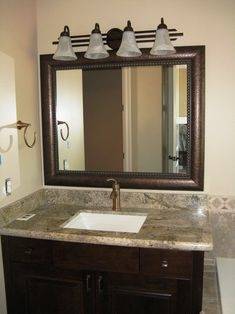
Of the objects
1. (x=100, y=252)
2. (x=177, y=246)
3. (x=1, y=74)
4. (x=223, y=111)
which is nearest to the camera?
(x=177, y=246)

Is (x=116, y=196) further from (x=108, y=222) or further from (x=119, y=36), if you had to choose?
(x=119, y=36)

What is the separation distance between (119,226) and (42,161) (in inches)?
27.9

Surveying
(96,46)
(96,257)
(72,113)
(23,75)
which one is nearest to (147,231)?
(96,257)

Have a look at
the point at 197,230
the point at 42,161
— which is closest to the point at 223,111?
the point at 197,230

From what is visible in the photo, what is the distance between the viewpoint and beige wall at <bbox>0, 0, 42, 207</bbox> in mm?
1780

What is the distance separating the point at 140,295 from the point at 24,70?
4.83ft

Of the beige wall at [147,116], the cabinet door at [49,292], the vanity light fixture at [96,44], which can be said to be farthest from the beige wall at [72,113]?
the cabinet door at [49,292]

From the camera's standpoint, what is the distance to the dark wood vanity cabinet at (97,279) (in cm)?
153

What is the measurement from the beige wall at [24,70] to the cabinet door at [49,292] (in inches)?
17.6

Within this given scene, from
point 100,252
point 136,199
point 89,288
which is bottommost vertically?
point 89,288

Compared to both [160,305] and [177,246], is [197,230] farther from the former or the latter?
[160,305]

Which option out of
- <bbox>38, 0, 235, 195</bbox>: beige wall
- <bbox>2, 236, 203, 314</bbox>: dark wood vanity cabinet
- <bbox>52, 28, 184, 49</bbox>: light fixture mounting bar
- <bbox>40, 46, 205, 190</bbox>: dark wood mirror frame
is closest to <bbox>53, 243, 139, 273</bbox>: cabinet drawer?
<bbox>2, 236, 203, 314</bbox>: dark wood vanity cabinet

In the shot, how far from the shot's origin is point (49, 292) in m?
1.70

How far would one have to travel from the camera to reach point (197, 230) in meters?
1.63
